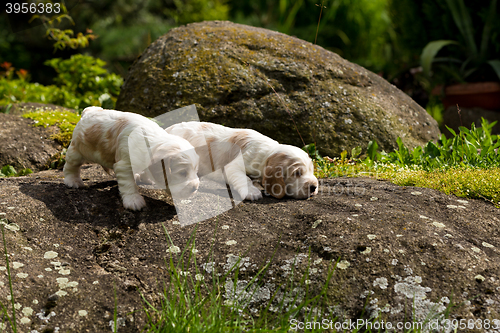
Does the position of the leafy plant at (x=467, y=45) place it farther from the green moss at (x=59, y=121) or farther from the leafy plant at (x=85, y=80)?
the green moss at (x=59, y=121)

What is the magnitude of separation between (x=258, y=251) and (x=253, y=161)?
1126 mm

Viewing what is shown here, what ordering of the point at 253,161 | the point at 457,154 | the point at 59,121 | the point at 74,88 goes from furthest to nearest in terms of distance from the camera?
1. the point at 74,88
2. the point at 59,121
3. the point at 457,154
4. the point at 253,161

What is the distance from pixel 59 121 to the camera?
5.42 m

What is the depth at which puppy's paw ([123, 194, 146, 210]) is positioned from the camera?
2816mm

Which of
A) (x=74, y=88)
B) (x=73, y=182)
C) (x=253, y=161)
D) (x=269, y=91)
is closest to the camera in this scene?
(x=73, y=182)

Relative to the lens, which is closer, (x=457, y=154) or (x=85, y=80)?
(x=457, y=154)

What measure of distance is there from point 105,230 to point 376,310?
1749mm

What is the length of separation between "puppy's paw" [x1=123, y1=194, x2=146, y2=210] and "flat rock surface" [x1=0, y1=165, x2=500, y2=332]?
0.22ft

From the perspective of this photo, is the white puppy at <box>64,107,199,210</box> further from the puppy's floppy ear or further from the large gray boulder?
the large gray boulder

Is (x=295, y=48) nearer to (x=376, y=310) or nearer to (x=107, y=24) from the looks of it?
(x=376, y=310)

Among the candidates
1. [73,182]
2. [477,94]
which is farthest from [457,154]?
[477,94]

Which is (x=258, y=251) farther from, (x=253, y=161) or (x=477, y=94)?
(x=477, y=94)

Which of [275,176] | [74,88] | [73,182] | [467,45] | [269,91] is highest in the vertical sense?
[467,45]

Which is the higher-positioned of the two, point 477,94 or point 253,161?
point 253,161
